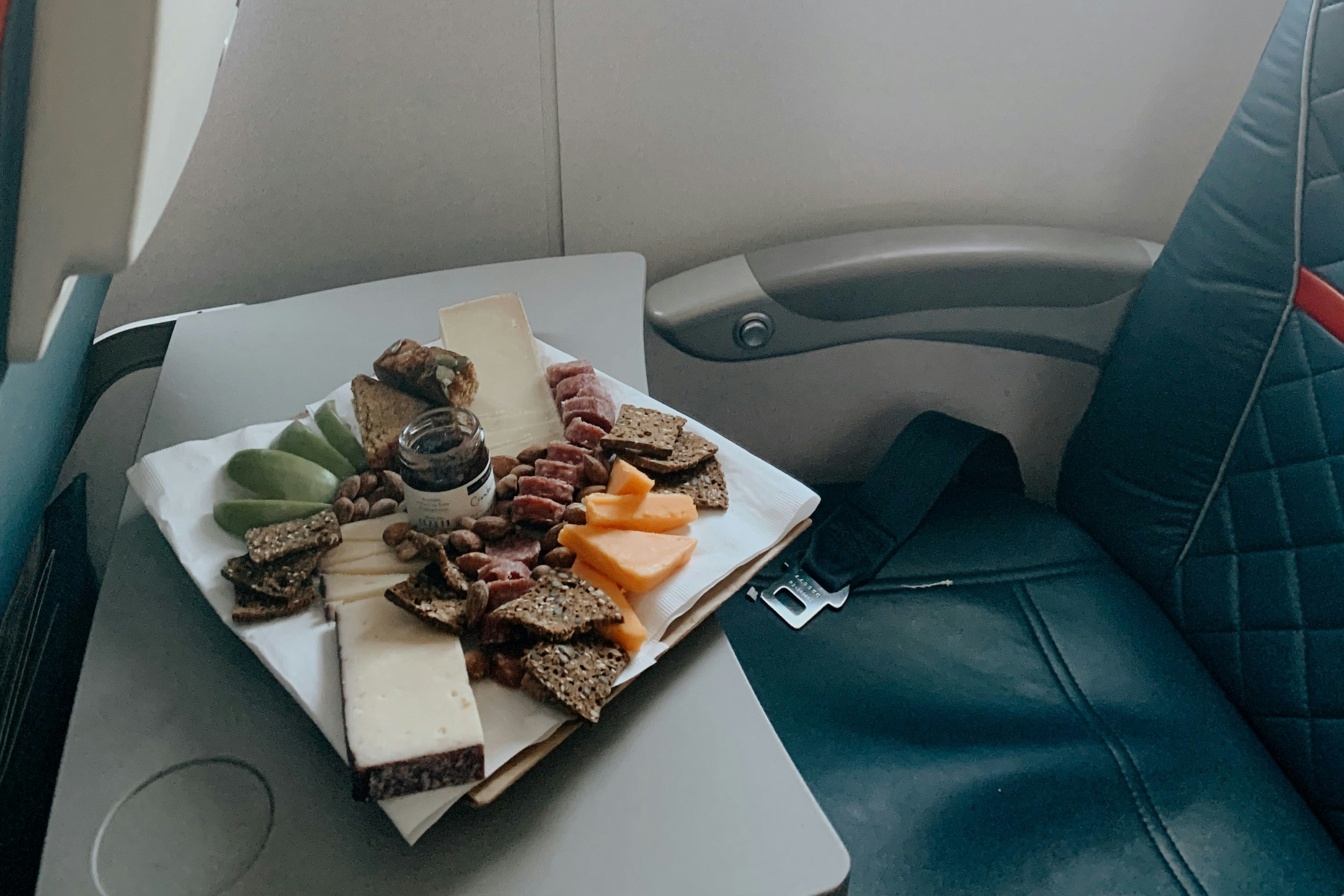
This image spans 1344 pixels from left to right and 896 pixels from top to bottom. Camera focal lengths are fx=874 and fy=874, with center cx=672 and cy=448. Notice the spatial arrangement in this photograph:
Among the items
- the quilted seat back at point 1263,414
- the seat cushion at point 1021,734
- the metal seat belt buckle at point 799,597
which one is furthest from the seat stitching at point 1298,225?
the metal seat belt buckle at point 799,597

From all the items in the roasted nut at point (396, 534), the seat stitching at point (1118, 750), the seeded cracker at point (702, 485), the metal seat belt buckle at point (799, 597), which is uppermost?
the seeded cracker at point (702, 485)

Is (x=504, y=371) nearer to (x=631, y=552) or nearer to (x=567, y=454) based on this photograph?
(x=567, y=454)

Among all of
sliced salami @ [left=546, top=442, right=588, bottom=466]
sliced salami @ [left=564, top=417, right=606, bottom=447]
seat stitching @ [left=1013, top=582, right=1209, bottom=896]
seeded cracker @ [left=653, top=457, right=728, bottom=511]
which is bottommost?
seat stitching @ [left=1013, top=582, right=1209, bottom=896]

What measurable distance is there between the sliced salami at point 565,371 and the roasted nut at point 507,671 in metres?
0.29

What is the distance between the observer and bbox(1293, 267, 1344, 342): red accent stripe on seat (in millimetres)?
756

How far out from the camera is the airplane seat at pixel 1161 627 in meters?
0.70

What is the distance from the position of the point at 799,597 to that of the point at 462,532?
1.30 ft

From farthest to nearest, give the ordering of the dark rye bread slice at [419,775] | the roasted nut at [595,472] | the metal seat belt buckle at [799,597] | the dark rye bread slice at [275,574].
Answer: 1. the metal seat belt buckle at [799,597]
2. the roasted nut at [595,472]
3. the dark rye bread slice at [275,574]
4. the dark rye bread slice at [419,775]

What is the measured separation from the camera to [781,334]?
40.0 inches

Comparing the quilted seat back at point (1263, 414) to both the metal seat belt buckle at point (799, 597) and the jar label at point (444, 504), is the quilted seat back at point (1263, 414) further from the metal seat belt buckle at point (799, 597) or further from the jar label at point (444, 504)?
the jar label at point (444, 504)

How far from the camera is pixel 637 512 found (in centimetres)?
63

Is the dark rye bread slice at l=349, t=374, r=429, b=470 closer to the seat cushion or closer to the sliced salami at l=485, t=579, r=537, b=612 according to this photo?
the sliced salami at l=485, t=579, r=537, b=612

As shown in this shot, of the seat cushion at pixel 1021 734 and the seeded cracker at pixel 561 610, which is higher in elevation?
the seeded cracker at pixel 561 610

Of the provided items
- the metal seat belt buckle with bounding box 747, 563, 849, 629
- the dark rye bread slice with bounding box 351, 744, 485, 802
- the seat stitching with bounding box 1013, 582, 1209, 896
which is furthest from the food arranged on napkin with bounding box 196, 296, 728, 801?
the seat stitching with bounding box 1013, 582, 1209, 896
